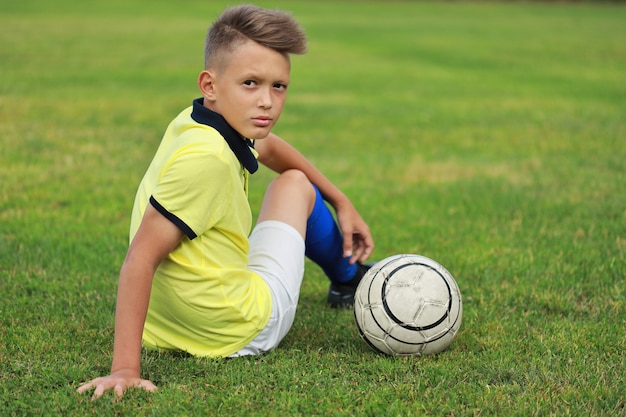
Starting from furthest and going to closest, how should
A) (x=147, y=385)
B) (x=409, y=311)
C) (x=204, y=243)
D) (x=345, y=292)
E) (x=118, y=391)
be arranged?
1. (x=345, y=292)
2. (x=409, y=311)
3. (x=204, y=243)
4. (x=147, y=385)
5. (x=118, y=391)

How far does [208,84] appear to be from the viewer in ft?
11.0

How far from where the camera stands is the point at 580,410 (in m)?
3.06

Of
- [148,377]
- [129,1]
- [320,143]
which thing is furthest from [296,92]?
[129,1]

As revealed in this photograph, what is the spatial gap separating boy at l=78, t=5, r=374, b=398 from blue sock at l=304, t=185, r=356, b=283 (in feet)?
0.63

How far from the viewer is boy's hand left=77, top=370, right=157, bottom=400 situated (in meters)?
3.04

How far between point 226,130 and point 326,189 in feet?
3.24

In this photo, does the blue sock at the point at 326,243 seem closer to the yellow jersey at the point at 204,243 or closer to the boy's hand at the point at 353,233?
the boy's hand at the point at 353,233

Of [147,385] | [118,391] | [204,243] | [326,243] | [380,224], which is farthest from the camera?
[380,224]

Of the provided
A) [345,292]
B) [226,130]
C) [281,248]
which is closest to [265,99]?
[226,130]

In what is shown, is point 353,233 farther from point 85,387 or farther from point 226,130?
point 85,387

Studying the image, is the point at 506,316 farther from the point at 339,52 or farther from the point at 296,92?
the point at 339,52

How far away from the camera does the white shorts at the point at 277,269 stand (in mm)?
3584

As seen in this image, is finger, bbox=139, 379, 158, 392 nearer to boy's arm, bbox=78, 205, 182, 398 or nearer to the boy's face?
boy's arm, bbox=78, 205, 182, 398

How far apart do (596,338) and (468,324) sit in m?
0.61
